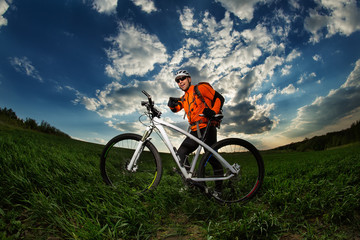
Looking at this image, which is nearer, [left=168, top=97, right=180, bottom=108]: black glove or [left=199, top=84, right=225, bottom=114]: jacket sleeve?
[left=199, top=84, right=225, bottom=114]: jacket sleeve

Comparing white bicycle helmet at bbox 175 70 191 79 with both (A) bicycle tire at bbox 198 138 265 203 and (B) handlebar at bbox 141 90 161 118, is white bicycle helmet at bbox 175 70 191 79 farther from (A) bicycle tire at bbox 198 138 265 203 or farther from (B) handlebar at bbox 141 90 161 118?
(A) bicycle tire at bbox 198 138 265 203

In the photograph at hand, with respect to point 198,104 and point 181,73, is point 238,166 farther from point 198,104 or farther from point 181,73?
point 181,73

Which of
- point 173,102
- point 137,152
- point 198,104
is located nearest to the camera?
point 137,152

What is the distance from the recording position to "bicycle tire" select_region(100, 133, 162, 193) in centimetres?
332

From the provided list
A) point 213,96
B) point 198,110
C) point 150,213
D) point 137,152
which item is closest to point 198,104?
point 198,110

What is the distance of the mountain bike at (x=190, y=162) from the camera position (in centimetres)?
326

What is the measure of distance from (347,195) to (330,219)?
0.74 m

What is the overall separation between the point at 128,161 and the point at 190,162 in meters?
1.19

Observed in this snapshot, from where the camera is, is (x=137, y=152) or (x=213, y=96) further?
(x=213, y=96)

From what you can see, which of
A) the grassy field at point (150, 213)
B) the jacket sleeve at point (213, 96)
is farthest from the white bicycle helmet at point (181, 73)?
the grassy field at point (150, 213)

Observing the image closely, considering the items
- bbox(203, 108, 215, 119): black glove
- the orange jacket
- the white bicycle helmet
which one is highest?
the white bicycle helmet

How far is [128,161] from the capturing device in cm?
344

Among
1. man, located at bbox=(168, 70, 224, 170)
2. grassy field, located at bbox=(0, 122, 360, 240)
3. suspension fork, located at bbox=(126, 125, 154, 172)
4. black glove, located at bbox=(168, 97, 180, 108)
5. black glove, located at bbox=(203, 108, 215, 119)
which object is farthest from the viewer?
black glove, located at bbox=(168, 97, 180, 108)

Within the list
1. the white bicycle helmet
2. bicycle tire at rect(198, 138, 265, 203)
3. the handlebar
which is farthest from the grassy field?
the white bicycle helmet
